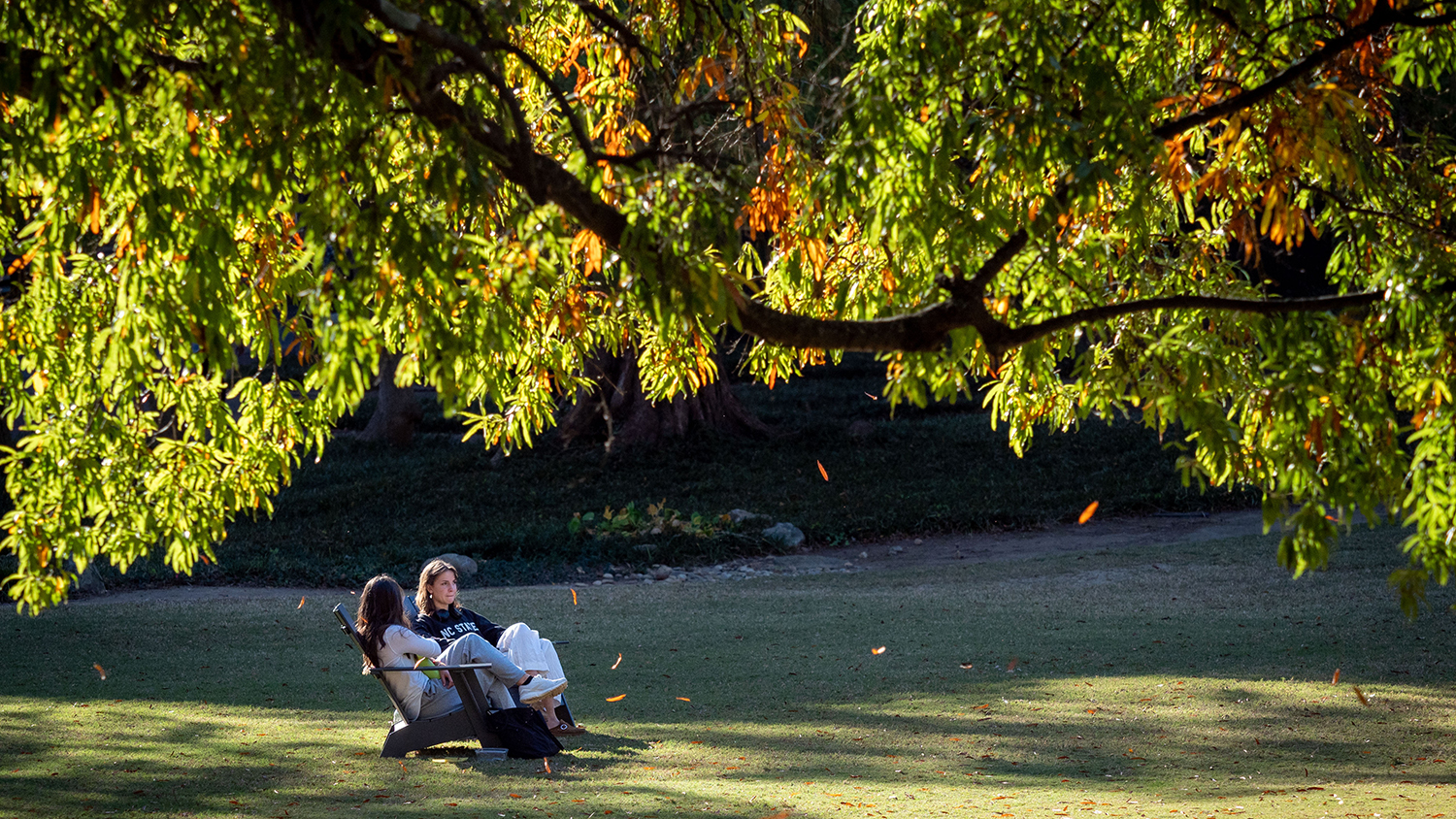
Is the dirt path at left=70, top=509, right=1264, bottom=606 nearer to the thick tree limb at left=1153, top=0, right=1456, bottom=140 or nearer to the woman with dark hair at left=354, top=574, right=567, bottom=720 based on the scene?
the woman with dark hair at left=354, top=574, right=567, bottom=720

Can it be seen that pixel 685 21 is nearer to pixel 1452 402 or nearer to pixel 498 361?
pixel 498 361

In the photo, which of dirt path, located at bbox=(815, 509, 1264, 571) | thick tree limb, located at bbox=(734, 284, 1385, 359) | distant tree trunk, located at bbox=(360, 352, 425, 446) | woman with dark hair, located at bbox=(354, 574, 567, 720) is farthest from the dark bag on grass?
distant tree trunk, located at bbox=(360, 352, 425, 446)

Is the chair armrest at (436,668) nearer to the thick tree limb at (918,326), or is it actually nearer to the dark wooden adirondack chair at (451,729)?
the dark wooden adirondack chair at (451,729)

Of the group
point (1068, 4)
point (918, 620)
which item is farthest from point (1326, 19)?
point (918, 620)

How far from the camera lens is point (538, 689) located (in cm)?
655

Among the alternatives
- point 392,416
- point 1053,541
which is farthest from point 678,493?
point 392,416

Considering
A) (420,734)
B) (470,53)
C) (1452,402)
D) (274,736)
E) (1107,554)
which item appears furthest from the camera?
(1107,554)

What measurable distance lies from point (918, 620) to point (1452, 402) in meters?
7.49

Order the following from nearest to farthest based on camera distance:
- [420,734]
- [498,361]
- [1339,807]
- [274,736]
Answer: [498,361], [1339,807], [420,734], [274,736]

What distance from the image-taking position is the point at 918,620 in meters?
10.7

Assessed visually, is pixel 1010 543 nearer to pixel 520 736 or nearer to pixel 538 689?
pixel 538 689

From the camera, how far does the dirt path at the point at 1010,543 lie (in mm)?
14523

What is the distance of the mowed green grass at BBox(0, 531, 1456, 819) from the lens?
5.48 meters

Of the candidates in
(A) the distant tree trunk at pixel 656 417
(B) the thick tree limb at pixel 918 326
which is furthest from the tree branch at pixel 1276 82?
(A) the distant tree trunk at pixel 656 417
